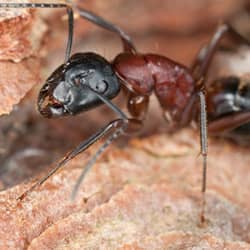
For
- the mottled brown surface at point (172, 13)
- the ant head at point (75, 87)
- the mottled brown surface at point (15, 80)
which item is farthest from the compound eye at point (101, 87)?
the mottled brown surface at point (172, 13)

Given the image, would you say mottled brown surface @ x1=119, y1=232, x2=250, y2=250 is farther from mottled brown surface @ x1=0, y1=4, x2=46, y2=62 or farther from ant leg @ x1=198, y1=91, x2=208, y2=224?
mottled brown surface @ x1=0, y1=4, x2=46, y2=62

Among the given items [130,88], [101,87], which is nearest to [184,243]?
[101,87]

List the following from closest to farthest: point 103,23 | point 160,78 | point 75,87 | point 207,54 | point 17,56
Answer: point 17,56 < point 75,87 < point 103,23 < point 160,78 < point 207,54

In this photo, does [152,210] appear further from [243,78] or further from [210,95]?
[243,78]

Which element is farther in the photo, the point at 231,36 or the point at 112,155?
the point at 231,36

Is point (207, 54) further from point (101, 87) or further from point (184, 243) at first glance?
point (184, 243)

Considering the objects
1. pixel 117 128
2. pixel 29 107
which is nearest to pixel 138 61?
pixel 117 128
